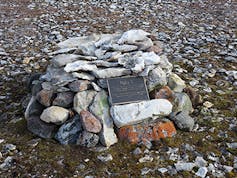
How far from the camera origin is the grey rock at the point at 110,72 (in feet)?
21.7

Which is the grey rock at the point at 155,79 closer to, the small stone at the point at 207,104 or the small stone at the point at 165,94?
the small stone at the point at 165,94

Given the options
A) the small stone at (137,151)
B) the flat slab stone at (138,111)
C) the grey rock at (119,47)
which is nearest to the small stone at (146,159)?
the small stone at (137,151)

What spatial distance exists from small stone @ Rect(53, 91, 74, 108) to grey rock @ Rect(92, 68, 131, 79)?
0.63 m

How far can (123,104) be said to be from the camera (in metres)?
6.46

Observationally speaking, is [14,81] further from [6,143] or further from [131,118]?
[131,118]

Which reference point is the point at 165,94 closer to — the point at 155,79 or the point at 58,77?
the point at 155,79

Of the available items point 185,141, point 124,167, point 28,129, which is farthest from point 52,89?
point 185,141

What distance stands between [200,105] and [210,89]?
0.80 metres

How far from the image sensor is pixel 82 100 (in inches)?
254

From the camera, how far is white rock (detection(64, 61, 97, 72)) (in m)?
6.60

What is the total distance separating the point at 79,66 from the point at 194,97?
2.45 m

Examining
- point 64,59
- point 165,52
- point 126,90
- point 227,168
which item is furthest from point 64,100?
point 165,52

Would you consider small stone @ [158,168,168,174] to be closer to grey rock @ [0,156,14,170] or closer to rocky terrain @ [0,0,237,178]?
rocky terrain @ [0,0,237,178]

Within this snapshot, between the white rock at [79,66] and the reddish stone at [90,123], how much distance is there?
0.88 meters
